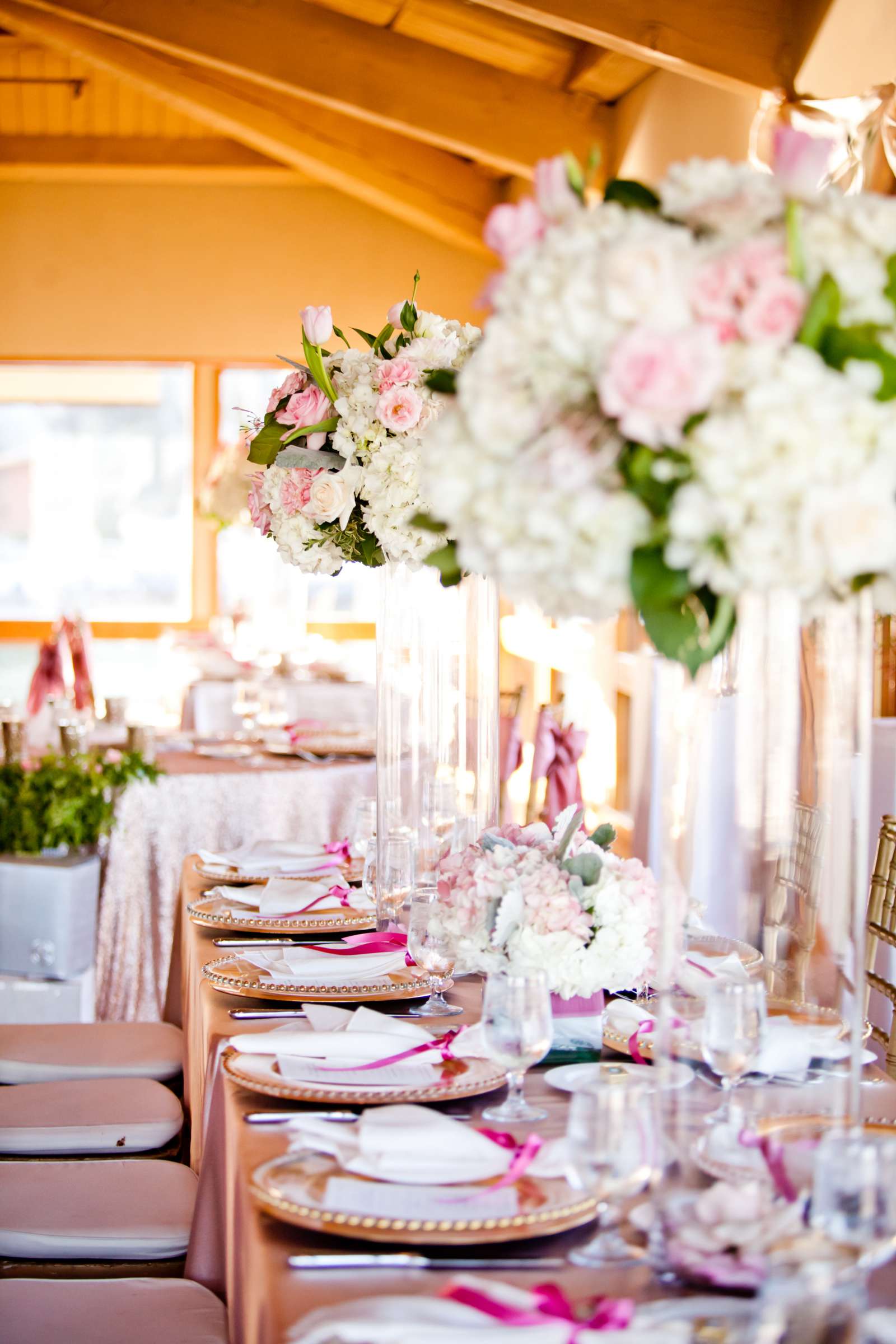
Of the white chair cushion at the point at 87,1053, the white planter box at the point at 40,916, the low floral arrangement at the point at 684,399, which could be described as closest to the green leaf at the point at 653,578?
the low floral arrangement at the point at 684,399

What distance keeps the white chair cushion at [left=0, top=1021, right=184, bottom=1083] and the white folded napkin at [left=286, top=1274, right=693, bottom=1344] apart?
1.54 metres

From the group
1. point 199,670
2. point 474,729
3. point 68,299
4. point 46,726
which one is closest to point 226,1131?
point 474,729

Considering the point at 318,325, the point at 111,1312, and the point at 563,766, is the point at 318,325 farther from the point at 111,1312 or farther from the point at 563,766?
the point at 563,766

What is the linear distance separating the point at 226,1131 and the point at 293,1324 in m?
0.46

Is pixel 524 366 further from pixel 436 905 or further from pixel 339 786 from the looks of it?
pixel 339 786

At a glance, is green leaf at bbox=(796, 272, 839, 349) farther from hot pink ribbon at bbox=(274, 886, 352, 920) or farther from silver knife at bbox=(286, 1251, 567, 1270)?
hot pink ribbon at bbox=(274, 886, 352, 920)

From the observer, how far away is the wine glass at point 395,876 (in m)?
2.00

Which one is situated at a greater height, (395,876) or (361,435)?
(361,435)

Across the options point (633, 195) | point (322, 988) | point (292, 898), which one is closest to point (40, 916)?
point (292, 898)

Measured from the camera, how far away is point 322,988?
1.76 m

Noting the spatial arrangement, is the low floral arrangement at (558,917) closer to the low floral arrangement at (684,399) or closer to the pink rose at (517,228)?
the low floral arrangement at (684,399)

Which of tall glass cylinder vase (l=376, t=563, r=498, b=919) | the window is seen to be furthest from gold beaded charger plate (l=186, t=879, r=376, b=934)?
the window

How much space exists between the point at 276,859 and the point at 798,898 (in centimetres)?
149

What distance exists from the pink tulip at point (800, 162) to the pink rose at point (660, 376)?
16cm
